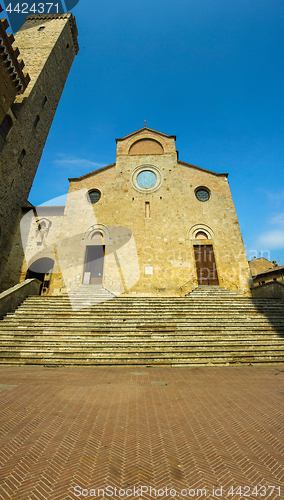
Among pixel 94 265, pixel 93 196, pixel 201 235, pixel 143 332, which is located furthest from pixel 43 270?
pixel 201 235

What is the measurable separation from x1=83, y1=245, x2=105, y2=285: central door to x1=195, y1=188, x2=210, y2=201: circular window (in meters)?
8.85

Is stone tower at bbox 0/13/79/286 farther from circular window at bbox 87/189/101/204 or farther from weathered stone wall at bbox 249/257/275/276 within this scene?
weathered stone wall at bbox 249/257/275/276

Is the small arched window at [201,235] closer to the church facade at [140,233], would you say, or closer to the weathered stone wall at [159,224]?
the church facade at [140,233]

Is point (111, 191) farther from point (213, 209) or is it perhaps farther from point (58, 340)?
point (58, 340)

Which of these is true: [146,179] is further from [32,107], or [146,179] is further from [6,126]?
[32,107]

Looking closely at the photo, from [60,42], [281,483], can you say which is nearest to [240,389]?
[281,483]

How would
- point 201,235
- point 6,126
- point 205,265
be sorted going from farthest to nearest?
point 201,235 < point 205,265 < point 6,126

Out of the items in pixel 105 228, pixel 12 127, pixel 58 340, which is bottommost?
pixel 58 340

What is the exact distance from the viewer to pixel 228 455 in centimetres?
288

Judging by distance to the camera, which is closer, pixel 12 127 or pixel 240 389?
pixel 240 389

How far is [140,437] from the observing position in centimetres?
328

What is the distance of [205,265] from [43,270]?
1324 centimetres

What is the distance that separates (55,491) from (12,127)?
19.3 meters

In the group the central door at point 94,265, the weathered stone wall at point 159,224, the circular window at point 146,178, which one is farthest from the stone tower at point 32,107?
the circular window at point 146,178
